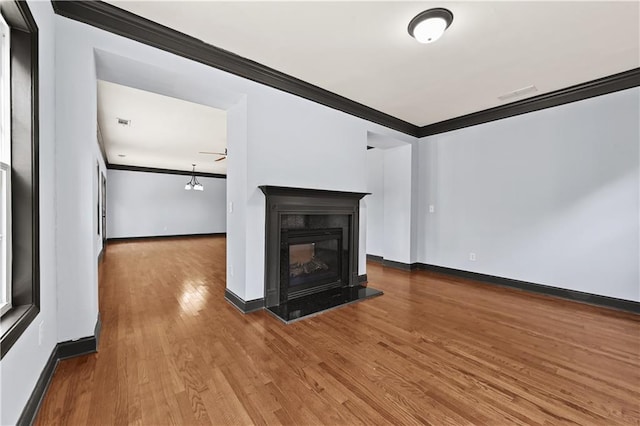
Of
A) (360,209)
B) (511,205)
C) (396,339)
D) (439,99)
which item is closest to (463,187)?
(511,205)

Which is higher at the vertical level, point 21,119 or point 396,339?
point 21,119

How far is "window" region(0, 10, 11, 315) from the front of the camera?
1367mm

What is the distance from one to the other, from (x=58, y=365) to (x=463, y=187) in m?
5.07

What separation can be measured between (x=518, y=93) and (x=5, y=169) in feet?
15.7

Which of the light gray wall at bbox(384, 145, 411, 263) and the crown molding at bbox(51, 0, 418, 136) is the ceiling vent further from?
the crown molding at bbox(51, 0, 418, 136)

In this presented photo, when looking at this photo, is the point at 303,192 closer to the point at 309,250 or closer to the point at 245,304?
the point at 309,250

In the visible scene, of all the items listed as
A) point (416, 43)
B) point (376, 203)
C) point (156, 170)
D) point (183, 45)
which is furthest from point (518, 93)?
point (156, 170)

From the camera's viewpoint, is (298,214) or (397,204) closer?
(298,214)

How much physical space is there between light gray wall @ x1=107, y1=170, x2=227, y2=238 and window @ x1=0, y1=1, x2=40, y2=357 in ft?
28.4

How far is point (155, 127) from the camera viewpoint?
16.0 feet

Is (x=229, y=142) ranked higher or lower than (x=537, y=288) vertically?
higher

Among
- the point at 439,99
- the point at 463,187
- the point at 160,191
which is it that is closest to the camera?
the point at 439,99

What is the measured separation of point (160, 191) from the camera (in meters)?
9.49

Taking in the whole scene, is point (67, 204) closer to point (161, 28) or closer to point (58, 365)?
point (58, 365)
